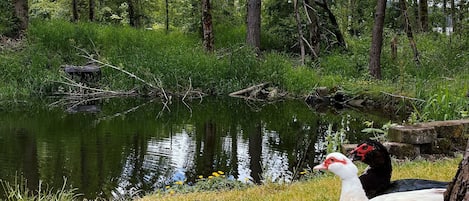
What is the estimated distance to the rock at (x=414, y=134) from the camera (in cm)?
798

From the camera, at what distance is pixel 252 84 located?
1964cm

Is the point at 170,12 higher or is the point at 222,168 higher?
the point at 170,12

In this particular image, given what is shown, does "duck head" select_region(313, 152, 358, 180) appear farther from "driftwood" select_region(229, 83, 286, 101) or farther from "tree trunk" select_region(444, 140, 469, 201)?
"driftwood" select_region(229, 83, 286, 101)

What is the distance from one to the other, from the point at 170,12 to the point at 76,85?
2340 centimetres

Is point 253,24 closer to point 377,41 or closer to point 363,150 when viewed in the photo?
point 377,41

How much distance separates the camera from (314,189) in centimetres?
629

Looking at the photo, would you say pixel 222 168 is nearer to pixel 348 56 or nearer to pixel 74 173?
pixel 74 173

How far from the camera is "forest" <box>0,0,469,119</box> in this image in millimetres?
18656

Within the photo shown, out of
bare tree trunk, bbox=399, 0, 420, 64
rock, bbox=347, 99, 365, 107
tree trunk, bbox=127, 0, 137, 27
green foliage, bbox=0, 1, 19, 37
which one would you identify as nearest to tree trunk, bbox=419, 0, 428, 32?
bare tree trunk, bbox=399, 0, 420, 64

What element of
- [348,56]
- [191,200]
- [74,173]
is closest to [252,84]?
[348,56]

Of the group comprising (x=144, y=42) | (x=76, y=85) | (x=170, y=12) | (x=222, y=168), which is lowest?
(x=222, y=168)

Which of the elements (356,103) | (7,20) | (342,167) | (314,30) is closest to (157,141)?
(356,103)

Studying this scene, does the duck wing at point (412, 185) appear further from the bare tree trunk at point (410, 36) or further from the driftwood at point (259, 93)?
the bare tree trunk at point (410, 36)

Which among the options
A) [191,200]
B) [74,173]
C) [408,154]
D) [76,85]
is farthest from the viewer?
[76,85]
